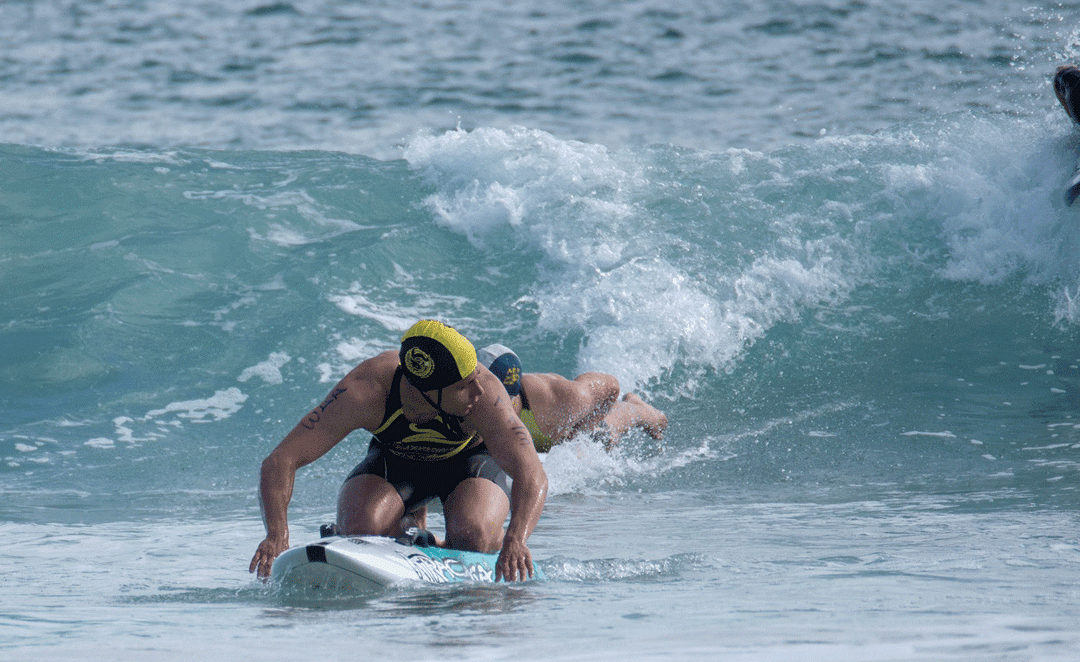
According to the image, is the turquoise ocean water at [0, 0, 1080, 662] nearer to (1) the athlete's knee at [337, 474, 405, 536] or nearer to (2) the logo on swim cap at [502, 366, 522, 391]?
(1) the athlete's knee at [337, 474, 405, 536]

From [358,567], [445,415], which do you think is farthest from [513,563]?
[445,415]

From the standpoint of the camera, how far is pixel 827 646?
300 centimetres

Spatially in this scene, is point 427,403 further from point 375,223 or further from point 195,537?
point 375,223

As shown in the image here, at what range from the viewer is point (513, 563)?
3.96m

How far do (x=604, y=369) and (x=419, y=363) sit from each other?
4745mm

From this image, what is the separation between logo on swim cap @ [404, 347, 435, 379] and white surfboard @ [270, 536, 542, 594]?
0.66m

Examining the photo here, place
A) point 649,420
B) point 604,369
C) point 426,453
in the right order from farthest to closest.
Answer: point 604,369 → point 649,420 → point 426,453

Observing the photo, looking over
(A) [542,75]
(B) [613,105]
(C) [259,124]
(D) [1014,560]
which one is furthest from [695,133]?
(D) [1014,560]

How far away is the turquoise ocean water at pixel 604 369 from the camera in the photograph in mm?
3574

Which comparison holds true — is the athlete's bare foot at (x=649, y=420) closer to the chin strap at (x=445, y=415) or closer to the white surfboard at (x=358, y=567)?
the chin strap at (x=445, y=415)

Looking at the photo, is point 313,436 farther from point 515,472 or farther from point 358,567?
point 515,472

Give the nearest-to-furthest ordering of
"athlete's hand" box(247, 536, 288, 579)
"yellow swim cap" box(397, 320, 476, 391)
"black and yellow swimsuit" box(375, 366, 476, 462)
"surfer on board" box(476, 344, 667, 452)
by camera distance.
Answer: "athlete's hand" box(247, 536, 288, 579) → "yellow swim cap" box(397, 320, 476, 391) → "black and yellow swimsuit" box(375, 366, 476, 462) → "surfer on board" box(476, 344, 667, 452)

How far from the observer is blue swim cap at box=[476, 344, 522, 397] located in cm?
580

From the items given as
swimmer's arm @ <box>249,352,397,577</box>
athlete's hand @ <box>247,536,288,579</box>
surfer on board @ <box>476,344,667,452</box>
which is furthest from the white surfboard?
surfer on board @ <box>476,344,667,452</box>
